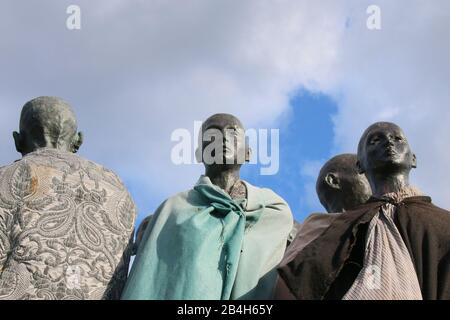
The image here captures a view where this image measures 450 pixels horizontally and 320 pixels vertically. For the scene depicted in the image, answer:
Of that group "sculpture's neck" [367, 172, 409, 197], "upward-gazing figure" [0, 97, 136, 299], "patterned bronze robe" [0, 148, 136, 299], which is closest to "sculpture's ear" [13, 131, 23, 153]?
Result: "upward-gazing figure" [0, 97, 136, 299]

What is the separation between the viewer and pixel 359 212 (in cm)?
743

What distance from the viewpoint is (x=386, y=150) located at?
773cm

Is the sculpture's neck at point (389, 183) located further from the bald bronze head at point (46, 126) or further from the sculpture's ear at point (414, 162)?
the bald bronze head at point (46, 126)

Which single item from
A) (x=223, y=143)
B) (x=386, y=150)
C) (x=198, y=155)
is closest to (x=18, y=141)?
(x=198, y=155)

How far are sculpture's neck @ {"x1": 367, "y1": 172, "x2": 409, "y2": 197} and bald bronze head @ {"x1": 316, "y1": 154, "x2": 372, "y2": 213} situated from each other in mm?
Answer: 974

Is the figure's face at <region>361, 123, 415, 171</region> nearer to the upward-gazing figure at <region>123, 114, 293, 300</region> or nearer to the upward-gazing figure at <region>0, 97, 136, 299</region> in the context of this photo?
the upward-gazing figure at <region>123, 114, 293, 300</region>

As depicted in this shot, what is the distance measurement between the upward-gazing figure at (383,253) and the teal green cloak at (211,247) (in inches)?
15.2

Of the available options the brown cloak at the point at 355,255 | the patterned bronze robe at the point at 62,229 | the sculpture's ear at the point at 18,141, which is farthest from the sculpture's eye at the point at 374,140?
the sculpture's ear at the point at 18,141

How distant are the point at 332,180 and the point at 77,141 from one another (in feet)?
6.20

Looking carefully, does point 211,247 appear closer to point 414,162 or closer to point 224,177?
A: point 224,177

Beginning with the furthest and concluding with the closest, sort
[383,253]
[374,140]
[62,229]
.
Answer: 1. [374,140]
2. [62,229]
3. [383,253]

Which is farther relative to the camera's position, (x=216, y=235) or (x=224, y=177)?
(x=224, y=177)
